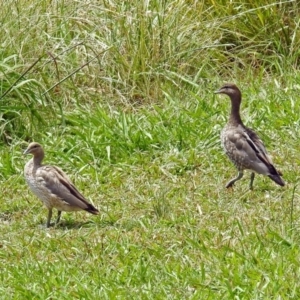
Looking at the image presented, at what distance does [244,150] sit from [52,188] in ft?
4.86

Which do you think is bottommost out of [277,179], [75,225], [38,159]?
[277,179]

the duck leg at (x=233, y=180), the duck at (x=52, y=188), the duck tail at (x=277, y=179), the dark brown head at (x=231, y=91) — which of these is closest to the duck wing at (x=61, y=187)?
the duck at (x=52, y=188)

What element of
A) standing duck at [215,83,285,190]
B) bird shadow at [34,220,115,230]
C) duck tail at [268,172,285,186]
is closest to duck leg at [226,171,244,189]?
standing duck at [215,83,285,190]

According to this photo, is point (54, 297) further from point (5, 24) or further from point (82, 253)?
point (5, 24)

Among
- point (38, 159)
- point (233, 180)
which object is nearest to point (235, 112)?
point (233, 180)

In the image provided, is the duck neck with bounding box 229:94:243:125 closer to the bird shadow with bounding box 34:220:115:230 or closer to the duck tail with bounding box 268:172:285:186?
the duck tail with bounding box 268:172:285:186

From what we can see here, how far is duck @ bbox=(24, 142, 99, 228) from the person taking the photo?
7.92 metres

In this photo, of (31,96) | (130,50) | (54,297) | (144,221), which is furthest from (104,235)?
(130,50)

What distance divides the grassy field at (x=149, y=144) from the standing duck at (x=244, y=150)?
0.58ft

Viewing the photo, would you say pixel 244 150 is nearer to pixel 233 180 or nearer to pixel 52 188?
pixel 233 180

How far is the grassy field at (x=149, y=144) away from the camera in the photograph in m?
6.75

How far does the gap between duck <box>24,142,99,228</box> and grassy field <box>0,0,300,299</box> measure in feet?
0.54

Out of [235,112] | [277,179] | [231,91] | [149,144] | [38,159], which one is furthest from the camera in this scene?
[149,144]

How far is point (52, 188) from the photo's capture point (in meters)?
8.10
